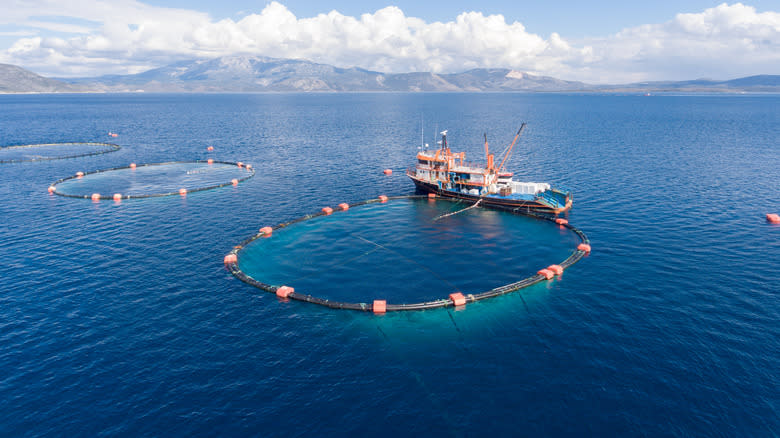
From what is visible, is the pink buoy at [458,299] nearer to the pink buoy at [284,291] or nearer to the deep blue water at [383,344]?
the deep blue water at [383,344]

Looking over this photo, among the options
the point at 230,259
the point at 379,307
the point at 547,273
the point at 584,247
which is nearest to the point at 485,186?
the point at 584,247

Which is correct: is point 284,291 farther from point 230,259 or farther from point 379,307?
point 230,259

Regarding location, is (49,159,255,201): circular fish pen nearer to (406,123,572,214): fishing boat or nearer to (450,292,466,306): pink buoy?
(406,123,572,214): fishing boat

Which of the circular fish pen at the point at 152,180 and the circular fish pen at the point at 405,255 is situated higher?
the circular fish pen at the point at 152,180

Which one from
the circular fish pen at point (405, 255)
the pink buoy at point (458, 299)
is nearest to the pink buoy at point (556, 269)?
the circular fish pen at point (405, 255)

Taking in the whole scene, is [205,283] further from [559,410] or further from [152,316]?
[559,410]

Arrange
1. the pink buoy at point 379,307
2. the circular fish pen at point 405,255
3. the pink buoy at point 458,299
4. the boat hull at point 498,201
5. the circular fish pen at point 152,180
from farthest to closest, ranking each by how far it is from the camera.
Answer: the circular fish pen at point 152,180, the boat hull at point 498,201, the circular fish pen at point 405,255, the pink buoy at point 458,299, the pink buoy at point 379,307
